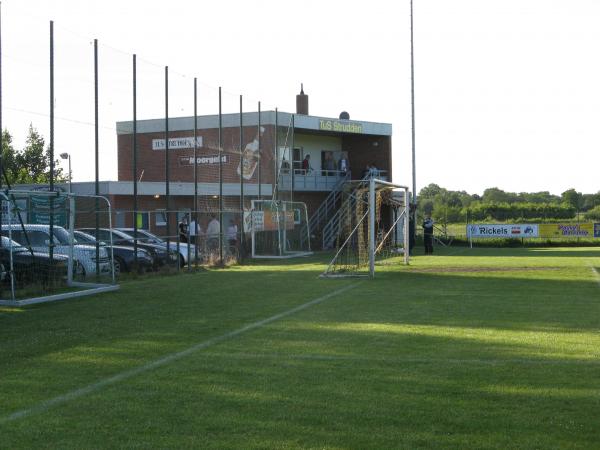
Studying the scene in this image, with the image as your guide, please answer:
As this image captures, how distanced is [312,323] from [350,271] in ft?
33.3

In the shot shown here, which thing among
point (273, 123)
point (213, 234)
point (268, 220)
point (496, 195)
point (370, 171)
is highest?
point (496, 195)

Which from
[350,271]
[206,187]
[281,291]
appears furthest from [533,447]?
[206,187]

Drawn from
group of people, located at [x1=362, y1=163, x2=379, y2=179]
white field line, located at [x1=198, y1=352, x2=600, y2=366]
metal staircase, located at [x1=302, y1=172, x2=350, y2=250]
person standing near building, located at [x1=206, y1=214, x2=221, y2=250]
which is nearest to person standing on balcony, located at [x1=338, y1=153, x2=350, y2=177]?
metal staircase, located at [x1=302, y1=172, x2=350, y2=250]

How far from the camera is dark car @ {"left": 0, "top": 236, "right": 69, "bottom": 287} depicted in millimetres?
15461

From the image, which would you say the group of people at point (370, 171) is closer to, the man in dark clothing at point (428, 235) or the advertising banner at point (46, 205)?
the man in dark clothing at point (428, 235)

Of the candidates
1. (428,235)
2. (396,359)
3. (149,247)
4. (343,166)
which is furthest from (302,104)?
(396,359)

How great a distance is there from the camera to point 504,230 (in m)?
44.3

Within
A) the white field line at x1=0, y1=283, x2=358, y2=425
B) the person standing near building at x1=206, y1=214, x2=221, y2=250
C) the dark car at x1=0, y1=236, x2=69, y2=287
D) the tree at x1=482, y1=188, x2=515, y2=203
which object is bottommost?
the white field line at x1=0, y1=283, x2=358, y2=425

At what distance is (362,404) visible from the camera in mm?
6547

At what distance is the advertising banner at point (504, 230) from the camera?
4428cm

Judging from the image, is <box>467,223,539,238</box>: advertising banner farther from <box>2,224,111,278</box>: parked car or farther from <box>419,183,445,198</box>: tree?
<box>419,183,445,198</box>: tree

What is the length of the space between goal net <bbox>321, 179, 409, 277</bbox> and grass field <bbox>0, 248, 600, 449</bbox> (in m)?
5.77

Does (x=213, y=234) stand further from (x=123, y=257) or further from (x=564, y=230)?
(x=564, y=230)

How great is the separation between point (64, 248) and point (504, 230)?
31.4m
